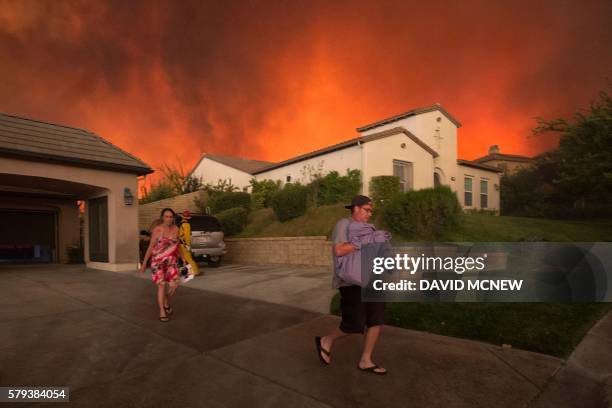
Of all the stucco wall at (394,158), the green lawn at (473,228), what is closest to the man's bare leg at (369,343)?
the green lawn at (473,228)

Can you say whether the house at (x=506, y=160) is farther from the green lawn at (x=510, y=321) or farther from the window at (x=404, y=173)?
the green lawn at (x=510, y=321)

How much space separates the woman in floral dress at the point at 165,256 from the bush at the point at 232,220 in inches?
463

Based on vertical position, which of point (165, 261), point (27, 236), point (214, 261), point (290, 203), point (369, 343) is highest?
point (290, 203)

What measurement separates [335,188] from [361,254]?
45.5 feet

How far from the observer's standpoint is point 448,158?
21797 mm

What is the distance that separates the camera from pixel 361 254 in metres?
3.58

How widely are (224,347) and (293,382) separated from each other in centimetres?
133

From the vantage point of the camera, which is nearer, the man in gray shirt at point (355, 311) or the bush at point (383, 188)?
the man in gray shirt at point (355, 311)

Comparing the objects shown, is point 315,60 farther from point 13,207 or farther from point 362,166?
point 13,207

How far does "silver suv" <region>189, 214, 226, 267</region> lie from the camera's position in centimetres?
1270

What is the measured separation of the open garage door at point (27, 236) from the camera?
56.2ft

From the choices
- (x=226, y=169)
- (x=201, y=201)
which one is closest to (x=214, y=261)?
(x=201, y=201)

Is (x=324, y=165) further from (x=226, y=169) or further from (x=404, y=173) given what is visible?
(x=226, y=169)

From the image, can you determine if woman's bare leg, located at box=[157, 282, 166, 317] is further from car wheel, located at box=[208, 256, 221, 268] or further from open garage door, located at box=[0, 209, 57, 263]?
open garage door, located at box=[0, 209, 57, 263]
